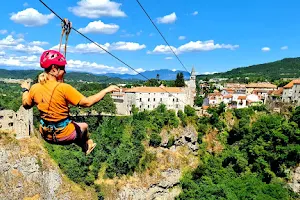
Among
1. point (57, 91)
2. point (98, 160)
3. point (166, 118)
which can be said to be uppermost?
point (57, 91)

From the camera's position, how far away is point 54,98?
4023 millimetres

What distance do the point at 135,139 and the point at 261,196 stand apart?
16300mm

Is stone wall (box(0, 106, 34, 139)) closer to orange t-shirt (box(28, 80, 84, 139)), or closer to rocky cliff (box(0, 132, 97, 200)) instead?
rocky cliff (box(0, 132, 97, 200))

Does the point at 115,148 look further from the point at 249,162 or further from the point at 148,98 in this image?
the point at 249,162

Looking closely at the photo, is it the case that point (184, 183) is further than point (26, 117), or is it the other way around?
point (184, 183)

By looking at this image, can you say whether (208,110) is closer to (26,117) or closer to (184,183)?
(184,183)

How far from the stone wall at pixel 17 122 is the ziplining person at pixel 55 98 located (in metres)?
30.5

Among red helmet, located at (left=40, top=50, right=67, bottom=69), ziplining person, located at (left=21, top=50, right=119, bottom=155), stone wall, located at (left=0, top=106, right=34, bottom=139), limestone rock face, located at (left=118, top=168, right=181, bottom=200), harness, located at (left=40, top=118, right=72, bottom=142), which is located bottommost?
limestone rock face, located at (left=118, top=168, right=181, bottom=200)

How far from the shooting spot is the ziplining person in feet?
13.1

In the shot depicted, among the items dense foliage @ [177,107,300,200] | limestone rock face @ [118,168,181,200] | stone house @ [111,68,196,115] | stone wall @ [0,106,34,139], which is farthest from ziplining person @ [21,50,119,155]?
stone house @ [111,68,196,115]

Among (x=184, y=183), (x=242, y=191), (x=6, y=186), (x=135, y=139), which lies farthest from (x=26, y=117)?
(x=242, y=191)

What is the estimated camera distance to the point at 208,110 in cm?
4469

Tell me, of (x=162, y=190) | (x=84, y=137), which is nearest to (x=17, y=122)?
(x=162, y=190)

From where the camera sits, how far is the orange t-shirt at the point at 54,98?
13.1ft
